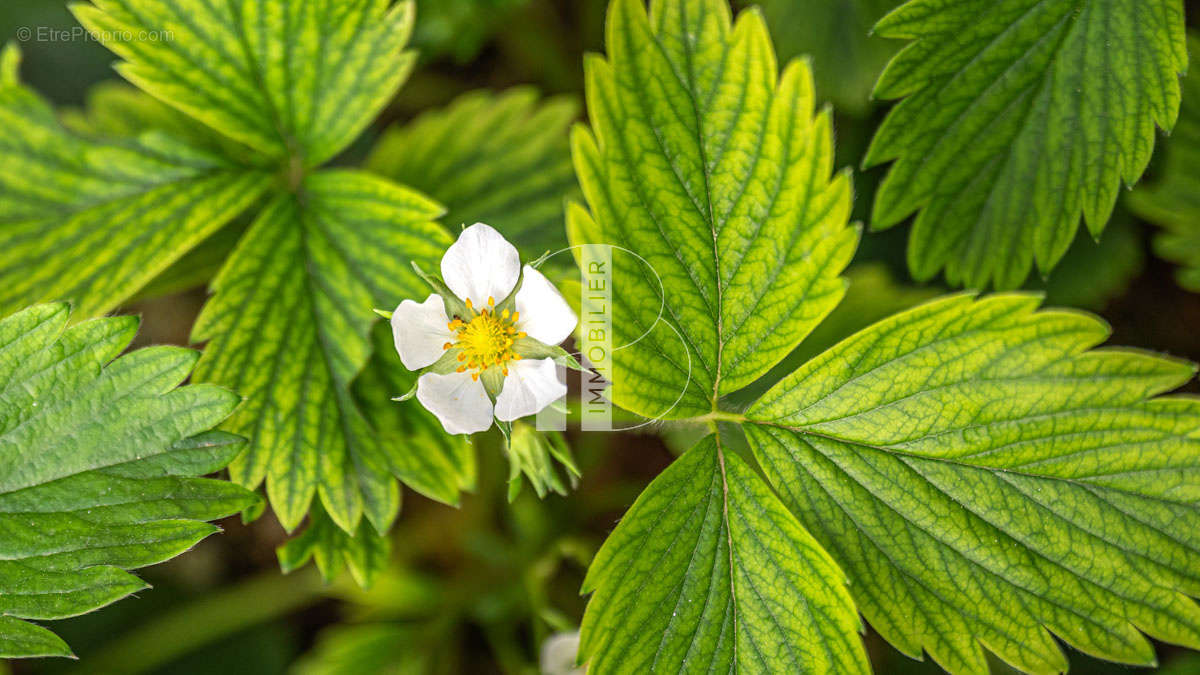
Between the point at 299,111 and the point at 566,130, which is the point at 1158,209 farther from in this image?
the point at 299,111

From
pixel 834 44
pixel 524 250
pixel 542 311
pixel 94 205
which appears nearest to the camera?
pixel 542 311

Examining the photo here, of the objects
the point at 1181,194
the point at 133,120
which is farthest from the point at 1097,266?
the point at 133,120

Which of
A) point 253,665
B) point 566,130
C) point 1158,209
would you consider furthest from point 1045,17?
point 253,665

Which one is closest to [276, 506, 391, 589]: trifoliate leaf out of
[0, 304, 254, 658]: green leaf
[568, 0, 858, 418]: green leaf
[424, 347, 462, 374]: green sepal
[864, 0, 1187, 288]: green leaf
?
[0, 304, 254, 658]: green leaf

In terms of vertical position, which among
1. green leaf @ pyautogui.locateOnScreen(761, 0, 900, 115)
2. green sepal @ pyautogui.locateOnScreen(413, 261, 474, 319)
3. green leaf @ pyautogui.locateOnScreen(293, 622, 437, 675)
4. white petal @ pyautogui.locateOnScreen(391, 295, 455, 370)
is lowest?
green leaf @ pyautogui.locateOnScreen(293, 622, 437, 675)

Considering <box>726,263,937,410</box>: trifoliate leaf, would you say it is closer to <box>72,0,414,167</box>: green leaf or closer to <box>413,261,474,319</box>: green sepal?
<box>413,261,474,319</box>: green sepal

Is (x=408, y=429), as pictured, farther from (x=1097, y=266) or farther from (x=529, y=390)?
(x=1097, y=266)

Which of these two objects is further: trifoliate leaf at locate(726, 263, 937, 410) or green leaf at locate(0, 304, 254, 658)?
trifoliate leaf at locate(726, 263, 937, 410)

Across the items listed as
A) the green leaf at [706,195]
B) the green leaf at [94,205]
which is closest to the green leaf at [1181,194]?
the green leaf at [706,195]
